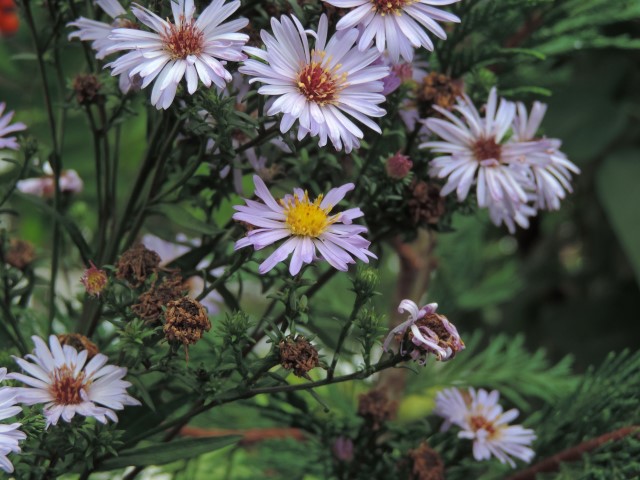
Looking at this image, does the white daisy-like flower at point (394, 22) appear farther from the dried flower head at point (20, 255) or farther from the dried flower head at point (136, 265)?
the dried flower head at point (20, 255)

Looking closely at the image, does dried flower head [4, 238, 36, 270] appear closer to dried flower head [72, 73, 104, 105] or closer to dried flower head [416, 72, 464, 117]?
dried flower head [72, 73, 104, 105]

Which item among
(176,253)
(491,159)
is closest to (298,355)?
(491,159)

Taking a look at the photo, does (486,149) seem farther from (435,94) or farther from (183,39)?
(183,39)

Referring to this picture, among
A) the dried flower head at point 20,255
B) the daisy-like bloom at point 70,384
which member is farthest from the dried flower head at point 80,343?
the dried flower head at point 20,255

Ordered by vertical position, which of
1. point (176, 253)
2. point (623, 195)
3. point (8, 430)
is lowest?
point (8, 430)

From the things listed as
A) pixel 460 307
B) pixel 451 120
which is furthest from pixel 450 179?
pixel 460 307

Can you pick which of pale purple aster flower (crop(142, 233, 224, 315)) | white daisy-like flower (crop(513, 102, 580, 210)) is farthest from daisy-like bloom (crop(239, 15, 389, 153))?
pale purple aster flower (crop(142, 233, 224, 315))
